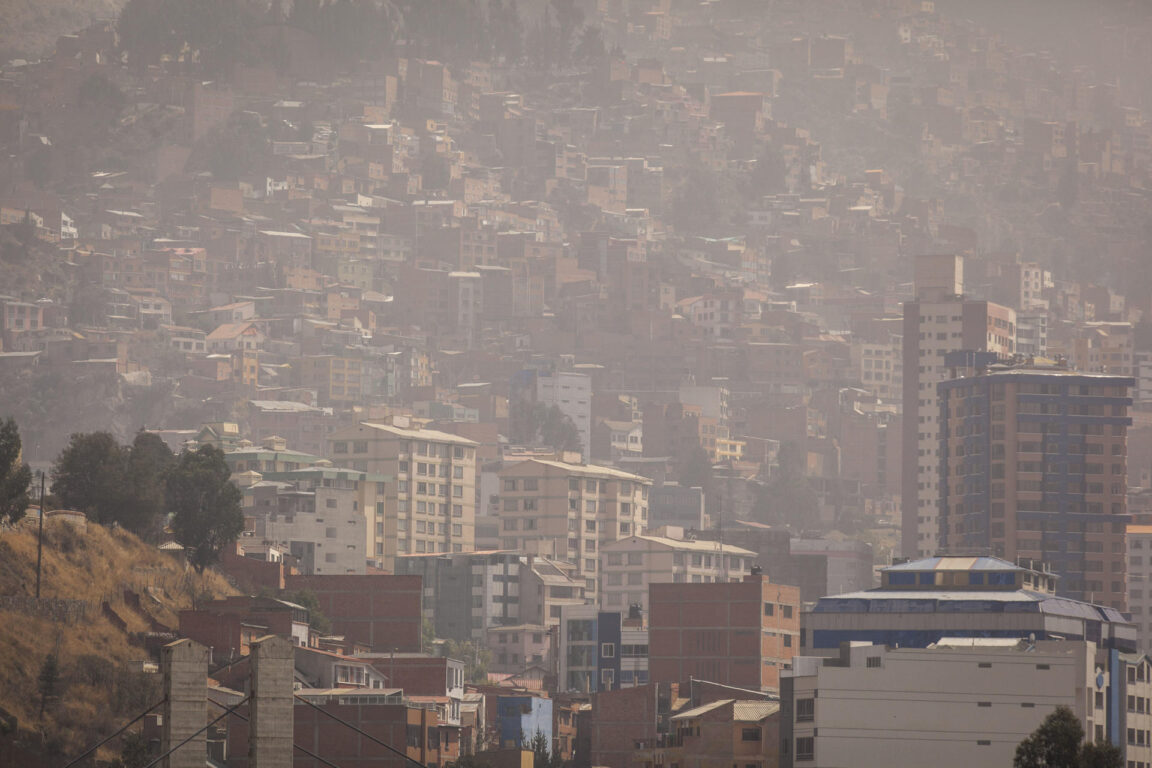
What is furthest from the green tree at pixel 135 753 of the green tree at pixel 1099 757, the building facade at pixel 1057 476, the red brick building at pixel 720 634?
the building facade at pixel 1057 476

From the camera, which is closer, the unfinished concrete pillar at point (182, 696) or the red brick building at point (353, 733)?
the unfinished concrete pillar at point (182, 696)

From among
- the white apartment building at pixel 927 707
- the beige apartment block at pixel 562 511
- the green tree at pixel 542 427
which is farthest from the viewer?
the green tree at pixel 542 427

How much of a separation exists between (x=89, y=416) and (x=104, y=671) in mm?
114315

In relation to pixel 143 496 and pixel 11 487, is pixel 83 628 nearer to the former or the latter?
pixel 11 487

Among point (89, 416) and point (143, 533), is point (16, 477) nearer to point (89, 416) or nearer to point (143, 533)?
point (143, 533)

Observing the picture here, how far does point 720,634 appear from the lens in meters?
103

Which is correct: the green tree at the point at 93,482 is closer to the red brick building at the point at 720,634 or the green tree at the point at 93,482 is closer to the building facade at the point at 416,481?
the red brick building at the point at 720,634

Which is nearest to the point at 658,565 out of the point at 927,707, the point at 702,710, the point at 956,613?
the point at 956,613

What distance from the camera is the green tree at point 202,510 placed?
9838 centimetres

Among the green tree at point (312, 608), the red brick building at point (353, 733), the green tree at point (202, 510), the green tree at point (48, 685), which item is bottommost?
the red brick building at point (353, 733)

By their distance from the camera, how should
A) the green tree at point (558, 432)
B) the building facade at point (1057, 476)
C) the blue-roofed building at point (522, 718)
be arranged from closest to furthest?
the blue-roofed building at point (522, 718)
the building facade at point (1057, 476)
the green tree at point (558, 432)

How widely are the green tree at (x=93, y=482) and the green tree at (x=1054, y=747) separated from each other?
45638 millimetres

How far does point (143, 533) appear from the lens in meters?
98.4

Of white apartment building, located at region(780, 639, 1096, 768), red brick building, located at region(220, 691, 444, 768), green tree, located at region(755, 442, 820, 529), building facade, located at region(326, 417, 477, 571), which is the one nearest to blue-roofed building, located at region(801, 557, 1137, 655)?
white apartment building, located at region(780, 639, 1096, 768)
